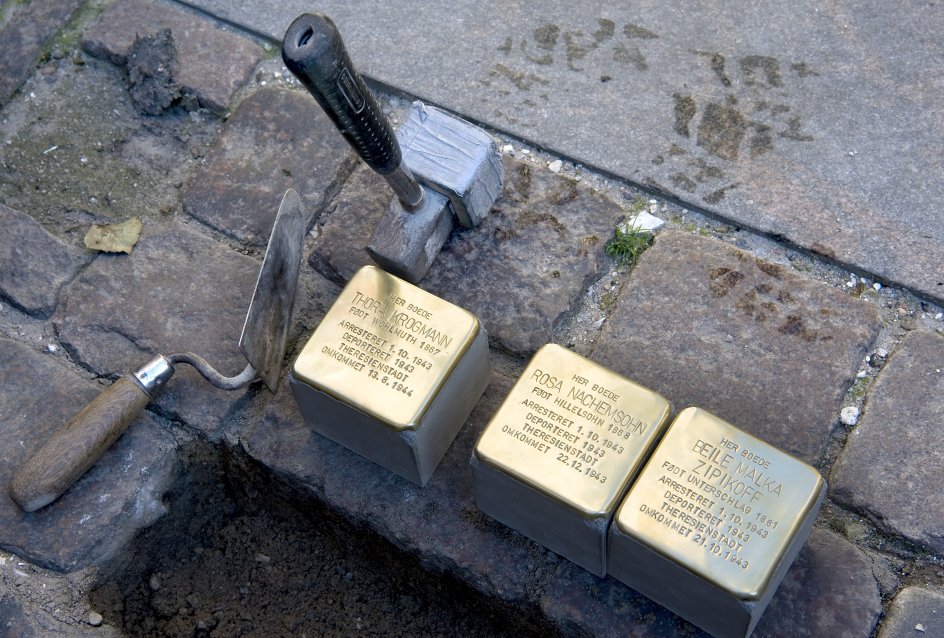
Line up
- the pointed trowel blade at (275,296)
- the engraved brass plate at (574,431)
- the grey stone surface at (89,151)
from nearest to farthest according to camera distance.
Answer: the engraved brass plate at (574,431), the pointed trowel blade at (275,296), the grey stone surface at (89,151)

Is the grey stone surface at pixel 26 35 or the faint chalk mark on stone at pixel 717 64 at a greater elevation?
the faint chalk mark on stone at pixel 717 64

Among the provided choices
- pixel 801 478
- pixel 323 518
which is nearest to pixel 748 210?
pixel 801 478

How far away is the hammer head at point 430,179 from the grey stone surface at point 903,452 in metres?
0.77

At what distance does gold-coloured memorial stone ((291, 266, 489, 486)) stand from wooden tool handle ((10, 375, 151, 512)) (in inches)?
11.8

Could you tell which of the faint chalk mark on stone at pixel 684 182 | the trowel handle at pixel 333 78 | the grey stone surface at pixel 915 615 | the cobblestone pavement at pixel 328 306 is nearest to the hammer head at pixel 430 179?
the cobblestone pavement at pixel 328 306

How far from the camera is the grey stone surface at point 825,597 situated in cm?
145

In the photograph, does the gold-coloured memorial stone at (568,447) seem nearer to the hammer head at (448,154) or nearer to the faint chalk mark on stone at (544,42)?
the hammer head at (448,154)

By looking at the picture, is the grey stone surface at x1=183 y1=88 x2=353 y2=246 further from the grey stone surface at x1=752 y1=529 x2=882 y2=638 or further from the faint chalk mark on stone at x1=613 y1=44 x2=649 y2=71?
the grey stone surface at x1=752 y1=529 x2=882 y2=638

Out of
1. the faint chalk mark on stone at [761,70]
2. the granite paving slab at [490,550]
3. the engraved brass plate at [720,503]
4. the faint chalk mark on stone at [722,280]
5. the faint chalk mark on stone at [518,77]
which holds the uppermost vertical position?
the faint chalk mark on stone at [761,70]

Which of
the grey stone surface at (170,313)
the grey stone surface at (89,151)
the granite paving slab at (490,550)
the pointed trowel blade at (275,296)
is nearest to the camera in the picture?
the granite paving slab at (490,550)

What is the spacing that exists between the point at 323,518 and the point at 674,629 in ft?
2.06

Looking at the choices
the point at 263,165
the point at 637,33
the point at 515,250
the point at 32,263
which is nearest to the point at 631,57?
the point at 637,33

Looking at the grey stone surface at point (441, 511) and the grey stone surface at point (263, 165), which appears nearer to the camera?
the grey stone surface at point (441, 511)

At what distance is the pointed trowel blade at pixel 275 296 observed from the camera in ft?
5.18
